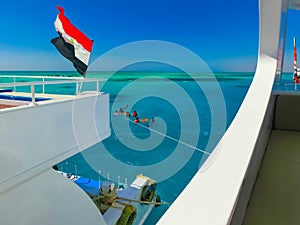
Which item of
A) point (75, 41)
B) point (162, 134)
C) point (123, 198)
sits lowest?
point (123, 198)

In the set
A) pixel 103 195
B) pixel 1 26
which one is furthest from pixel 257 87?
pixel 1 26

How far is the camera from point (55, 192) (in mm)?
2420

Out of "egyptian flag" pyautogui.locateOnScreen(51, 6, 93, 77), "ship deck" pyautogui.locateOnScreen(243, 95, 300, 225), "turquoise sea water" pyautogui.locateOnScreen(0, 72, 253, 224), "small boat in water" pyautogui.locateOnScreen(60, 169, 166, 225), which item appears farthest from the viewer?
"turquoise sea water" pyautogui.locateOnScreen(0, 72, 253, 224)

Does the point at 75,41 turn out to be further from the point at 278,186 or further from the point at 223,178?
the point at 223,178

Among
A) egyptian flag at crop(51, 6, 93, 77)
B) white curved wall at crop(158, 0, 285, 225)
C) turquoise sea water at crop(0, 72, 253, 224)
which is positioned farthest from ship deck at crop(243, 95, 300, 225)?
egyptian flag at crop(51, 6, 93, 77)

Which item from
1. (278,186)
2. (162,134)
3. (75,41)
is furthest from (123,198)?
(278,186)

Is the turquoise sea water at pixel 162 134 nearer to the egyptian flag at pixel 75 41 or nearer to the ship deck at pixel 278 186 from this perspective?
the egyptian flag at pixel 75 41

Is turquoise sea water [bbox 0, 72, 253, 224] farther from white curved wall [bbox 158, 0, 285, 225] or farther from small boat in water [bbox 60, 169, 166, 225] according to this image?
white curved wall [bbox 158, 0, 285, 225]

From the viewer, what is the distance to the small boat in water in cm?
396

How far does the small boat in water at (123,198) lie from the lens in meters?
3.96

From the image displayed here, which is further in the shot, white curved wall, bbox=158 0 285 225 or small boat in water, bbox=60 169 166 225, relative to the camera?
small boat in water, bbox=60 169 166 225

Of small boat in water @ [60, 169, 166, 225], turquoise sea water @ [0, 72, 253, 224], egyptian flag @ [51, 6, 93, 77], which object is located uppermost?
egyptian flag @ [51, 6, 93, 77]

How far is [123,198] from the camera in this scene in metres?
4.21

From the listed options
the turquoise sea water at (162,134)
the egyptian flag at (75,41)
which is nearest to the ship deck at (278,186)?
the turquoise sea water at (162,134)
